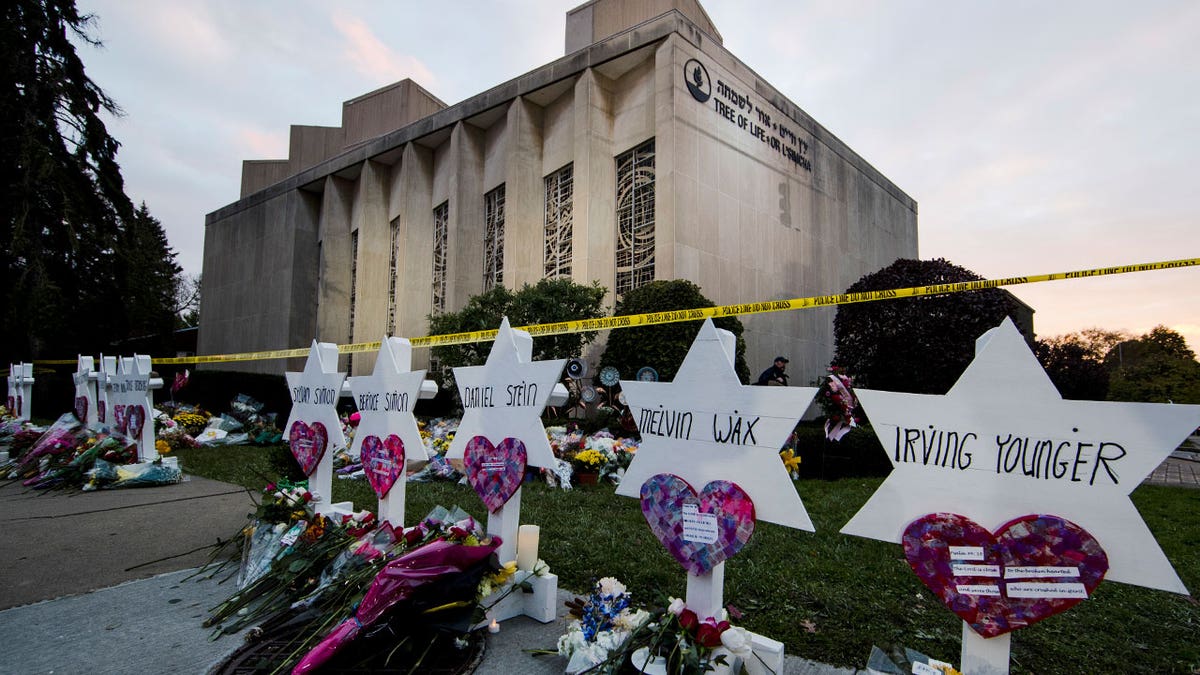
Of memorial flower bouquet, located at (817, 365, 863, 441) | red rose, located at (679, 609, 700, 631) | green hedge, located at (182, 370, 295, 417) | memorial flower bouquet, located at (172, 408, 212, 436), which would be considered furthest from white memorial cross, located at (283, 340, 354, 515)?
green hedge, located at (182, 370, 295, 417)

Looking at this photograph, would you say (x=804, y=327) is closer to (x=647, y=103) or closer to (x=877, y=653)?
(x=647, y=103)

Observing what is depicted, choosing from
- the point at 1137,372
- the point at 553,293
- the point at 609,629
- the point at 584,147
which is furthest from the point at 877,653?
the point at 1137,372

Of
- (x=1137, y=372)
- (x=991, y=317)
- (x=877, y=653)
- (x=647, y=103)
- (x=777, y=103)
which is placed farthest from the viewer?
(x=1137, y=372)

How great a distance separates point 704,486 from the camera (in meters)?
2.48

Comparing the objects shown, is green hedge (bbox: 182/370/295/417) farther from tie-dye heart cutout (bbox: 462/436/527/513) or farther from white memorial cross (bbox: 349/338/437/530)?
tie-dye heart cutout (bbox: 462/436/527/513)

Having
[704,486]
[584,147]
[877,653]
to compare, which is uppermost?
[584,147]

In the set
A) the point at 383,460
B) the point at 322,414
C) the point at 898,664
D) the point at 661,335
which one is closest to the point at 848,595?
the point at 898,664

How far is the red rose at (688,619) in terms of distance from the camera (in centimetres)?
222

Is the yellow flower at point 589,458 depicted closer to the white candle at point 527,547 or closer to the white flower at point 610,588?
the white candle at point 527,547

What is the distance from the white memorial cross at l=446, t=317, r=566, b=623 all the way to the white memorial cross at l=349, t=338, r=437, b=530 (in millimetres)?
357

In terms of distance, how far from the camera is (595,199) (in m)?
14.1

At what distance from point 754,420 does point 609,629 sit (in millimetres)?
1096

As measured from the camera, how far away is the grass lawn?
265 cm

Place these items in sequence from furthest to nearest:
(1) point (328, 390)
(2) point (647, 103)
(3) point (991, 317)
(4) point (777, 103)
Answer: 1. (4) point (777, 103)
2. (2) point (647, 103)
3. (3) point (991, 317)
4. (1) point (328, 390)
